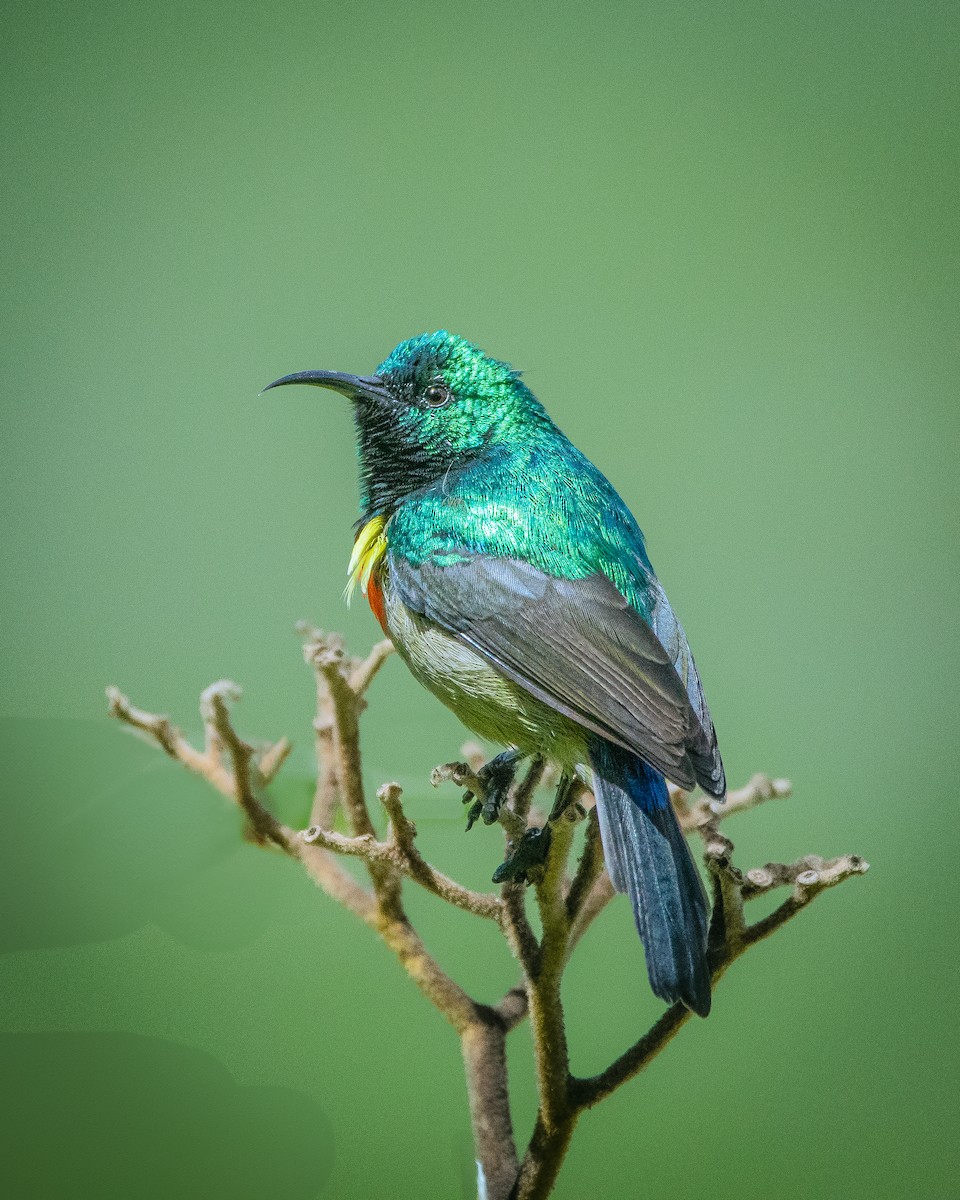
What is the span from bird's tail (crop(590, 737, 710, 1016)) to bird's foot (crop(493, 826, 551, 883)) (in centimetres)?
6

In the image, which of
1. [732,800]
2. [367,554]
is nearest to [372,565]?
[367,554]

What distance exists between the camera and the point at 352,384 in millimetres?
1332

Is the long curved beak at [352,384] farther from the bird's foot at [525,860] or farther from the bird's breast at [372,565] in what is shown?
the bird's foot at [525,860]

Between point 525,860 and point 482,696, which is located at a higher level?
point 482,696

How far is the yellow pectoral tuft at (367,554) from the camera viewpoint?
1339 mm

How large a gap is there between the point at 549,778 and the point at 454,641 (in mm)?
319

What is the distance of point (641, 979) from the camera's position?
6.53 feet

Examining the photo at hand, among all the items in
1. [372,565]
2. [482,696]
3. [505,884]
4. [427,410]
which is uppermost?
[427,410]

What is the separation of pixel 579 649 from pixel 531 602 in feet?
0.27

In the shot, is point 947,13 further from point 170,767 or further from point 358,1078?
point 358,1078

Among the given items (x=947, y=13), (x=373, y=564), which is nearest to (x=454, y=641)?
(x=373, y=564)

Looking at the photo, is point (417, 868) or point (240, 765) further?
point (240, 765)

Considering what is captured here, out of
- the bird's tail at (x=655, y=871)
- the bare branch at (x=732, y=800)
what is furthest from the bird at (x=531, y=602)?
the bare branch at (x=732, y=800)

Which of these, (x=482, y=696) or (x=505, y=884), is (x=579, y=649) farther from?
(x=505, y=884)
